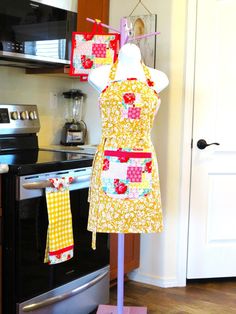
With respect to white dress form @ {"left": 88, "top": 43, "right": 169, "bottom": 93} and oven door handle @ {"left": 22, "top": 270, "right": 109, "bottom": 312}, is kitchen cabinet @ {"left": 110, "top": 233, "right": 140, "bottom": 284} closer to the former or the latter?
oven door handle @ {"left": 22, "top": 270, "right": 109, "bottom": 312}

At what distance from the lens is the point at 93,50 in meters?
2.17

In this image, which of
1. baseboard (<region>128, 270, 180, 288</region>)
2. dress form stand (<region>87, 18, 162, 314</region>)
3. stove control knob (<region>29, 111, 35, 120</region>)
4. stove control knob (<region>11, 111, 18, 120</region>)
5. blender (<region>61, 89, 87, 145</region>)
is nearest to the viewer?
dress form stand (<region>87, 18, 162, 314</region>)

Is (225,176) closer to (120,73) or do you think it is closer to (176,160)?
(176,160)

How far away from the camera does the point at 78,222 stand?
2232mm

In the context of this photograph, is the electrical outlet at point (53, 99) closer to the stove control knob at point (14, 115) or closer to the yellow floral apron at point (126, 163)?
the stove control knob at point (14, 115)

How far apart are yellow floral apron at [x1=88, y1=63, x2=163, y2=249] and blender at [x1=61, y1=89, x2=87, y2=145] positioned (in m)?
1.06

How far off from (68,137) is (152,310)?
1.21 m

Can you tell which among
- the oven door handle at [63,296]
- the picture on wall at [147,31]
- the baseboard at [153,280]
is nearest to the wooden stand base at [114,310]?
the oven door handle at [63,296]

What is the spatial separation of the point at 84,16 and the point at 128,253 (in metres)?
1.49

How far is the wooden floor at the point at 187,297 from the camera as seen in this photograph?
2.52 m

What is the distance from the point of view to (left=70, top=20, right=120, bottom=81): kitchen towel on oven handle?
215cm

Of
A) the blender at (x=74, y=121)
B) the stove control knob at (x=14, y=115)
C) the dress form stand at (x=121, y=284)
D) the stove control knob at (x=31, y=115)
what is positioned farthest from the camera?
the blender at (x=74, y=121)

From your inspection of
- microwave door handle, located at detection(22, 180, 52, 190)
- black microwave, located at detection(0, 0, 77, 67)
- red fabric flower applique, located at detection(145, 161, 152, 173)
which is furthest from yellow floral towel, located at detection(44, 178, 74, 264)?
black microwave, located at detection(0, 0, 77, 67)

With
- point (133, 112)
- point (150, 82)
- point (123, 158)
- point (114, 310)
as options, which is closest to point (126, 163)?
point (123, 158)
